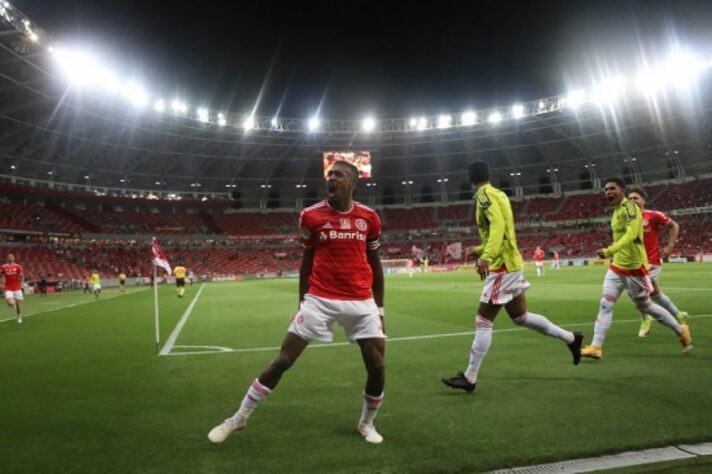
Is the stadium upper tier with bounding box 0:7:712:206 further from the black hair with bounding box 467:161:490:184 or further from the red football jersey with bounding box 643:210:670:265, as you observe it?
the red football jersey with bounding box 643:210:670:265

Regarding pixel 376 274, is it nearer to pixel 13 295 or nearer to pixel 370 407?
pixel 370 407

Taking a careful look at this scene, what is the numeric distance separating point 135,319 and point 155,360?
892 cm

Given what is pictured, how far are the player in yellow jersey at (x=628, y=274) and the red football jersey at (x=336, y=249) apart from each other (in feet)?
15.0

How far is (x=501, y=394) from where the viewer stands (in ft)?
19.4

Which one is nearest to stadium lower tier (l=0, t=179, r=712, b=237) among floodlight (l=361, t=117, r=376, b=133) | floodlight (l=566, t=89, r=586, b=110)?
floodlight (l=566, t=89, r=586, b=110)

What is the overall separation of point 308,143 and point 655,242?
63512 millimetres

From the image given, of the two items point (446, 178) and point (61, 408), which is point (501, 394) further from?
point (446, 178)

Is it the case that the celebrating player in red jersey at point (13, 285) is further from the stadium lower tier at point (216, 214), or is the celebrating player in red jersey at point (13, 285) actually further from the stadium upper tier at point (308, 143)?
the stadium lower tier at point (216, 214)

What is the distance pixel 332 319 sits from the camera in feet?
15.3

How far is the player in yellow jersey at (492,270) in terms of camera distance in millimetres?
6086

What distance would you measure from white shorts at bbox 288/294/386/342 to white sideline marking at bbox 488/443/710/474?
1515 millimetres

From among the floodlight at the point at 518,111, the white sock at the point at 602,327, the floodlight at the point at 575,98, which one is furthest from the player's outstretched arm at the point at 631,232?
the floodlight at the point at 518,111

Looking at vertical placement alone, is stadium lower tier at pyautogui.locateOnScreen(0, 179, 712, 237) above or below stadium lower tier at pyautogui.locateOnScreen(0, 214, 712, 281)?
above

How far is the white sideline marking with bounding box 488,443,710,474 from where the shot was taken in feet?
12.4
